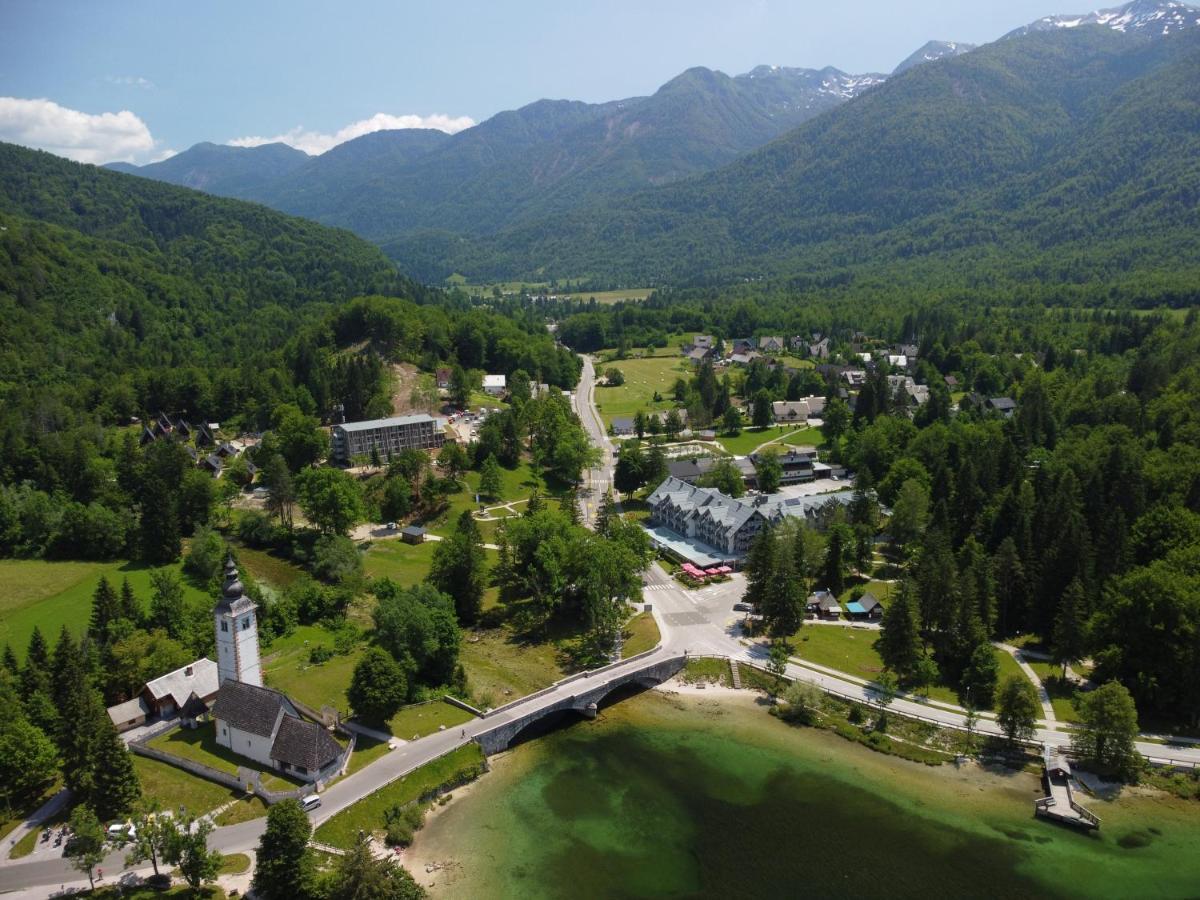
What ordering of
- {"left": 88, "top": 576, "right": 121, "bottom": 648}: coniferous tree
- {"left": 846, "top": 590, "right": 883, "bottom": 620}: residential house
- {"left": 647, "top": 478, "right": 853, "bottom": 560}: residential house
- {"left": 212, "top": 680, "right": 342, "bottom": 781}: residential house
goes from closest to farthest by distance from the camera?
{"left": 212, "top": 680, "right": 342, "bottom": 781}: residential house
{"left": 88, "top": 576, "right": 121, "bottom": 648}: coniferous tree
{"left": 846, "top": 590, "right": 883, "bottom": 620}: residential house
{"left": 647, "top": 478, "right": 853, "bottom": 560}: residential house

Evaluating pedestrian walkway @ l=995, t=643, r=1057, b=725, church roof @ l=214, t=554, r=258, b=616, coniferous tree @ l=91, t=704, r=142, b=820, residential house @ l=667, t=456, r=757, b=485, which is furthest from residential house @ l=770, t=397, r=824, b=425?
coniferous tree @ l=91, t=704, r=142, b=820

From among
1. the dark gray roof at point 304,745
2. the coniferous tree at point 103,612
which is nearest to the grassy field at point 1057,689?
the dark gray roof at point 304,745

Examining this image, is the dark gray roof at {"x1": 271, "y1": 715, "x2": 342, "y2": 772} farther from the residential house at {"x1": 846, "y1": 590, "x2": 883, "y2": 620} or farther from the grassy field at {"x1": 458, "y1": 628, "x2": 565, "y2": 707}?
the residential house at {"x1": 846, "y1": 590, "x2": 883, "y2": 620}

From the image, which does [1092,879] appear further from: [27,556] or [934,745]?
[27,556]

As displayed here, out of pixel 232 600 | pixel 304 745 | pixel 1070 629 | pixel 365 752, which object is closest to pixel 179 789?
pixel 304 745

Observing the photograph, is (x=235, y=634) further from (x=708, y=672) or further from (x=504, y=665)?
(x=708, y=672)

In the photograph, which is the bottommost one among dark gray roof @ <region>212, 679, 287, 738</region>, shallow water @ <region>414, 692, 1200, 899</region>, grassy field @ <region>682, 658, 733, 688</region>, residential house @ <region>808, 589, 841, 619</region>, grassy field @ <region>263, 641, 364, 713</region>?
shallow water @ <region>414, 692, 1200, 899</region>

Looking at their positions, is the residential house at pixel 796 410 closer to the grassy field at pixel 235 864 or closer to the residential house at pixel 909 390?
the residential house at pixel 909 390
